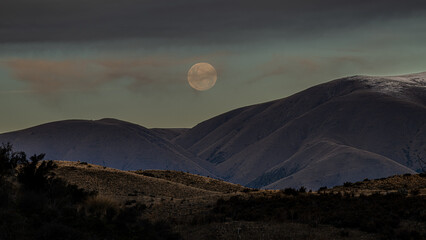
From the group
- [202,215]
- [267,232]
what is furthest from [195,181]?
[267,232]

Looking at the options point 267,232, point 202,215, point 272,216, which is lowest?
point 267,232

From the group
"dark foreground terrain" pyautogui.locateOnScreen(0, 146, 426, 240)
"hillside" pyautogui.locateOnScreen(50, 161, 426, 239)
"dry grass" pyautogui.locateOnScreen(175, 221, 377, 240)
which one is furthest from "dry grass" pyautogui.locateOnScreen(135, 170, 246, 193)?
"dry grass" pyautogui.locateOnScreen(175, 221, 377, 240)

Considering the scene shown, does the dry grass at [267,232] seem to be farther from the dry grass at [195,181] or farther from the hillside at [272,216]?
the dry grass at [195,181]

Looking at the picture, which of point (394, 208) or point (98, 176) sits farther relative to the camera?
point (98, 176)

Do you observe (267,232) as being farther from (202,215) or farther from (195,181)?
(195,181)

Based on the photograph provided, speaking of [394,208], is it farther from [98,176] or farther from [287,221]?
[98,176]

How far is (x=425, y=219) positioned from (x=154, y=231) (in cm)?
1372

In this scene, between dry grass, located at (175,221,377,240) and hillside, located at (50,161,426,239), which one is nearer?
dry grass, located at (175,221,377,240)

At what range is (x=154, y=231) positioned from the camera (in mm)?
24703

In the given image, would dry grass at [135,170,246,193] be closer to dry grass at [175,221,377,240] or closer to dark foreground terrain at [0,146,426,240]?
dark foreground terrain at [0,146,426,240]

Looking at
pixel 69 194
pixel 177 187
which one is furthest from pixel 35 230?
pixel 177 187

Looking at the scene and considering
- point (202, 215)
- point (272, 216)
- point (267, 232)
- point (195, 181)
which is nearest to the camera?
point (267, 232)

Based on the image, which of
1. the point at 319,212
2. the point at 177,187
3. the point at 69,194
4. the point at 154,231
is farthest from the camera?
the point at 177,187

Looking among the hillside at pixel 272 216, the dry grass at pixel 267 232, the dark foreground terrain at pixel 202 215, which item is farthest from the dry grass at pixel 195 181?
the dry grass at pixel 267 232
